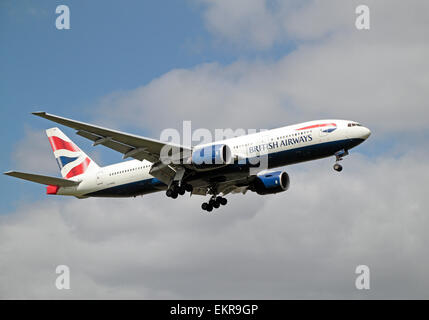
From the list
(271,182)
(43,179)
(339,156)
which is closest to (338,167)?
(339,156)

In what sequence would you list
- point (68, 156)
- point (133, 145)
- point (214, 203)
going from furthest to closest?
point (68, 156), point (214, 203), point (133, 145)

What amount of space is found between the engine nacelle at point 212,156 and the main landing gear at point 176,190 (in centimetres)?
265

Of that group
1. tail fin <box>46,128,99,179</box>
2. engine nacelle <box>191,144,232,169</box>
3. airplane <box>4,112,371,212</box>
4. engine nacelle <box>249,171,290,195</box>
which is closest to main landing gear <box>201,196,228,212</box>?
airplane <box>4,112,371,212</box>

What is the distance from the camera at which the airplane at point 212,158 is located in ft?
129

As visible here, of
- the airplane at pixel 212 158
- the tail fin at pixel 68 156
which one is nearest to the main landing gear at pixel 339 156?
the airplane at pixel 212 158

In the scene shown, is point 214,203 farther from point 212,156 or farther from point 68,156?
point 68,156

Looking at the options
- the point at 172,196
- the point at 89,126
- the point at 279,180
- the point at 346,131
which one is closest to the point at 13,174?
the point at 89,126

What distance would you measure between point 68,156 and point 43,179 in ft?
17.5

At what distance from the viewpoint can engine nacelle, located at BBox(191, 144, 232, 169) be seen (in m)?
39.3

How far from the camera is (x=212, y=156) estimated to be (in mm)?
39375

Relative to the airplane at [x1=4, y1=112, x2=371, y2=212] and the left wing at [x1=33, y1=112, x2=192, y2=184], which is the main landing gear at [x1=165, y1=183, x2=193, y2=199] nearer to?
the airplane at [x1=4, y1=112, x2=371, y2=212]

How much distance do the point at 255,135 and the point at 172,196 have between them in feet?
22.1
